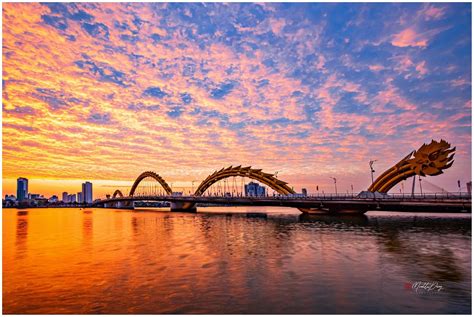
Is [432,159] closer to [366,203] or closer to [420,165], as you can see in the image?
[420,165]

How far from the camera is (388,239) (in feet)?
119

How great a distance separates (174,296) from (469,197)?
183 feet

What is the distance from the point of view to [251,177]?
11581 cm

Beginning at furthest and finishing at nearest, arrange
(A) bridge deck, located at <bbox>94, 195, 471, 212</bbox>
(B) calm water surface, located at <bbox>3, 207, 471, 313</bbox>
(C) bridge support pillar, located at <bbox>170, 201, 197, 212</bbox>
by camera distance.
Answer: (C) bridge support pillar, located at <bbox>170, 201, 197, 212</bbox>
(A) bridge deck, located at <bbox>94, 195, 471, 212</bbox>
(B) calm water surface, located at <bbox>3, 207, 471, 313</bbox>

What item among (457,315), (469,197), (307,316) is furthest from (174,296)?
(469,197)

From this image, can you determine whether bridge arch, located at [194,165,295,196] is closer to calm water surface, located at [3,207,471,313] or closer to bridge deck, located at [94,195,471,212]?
bridge deck, located at [94,195,471,212]

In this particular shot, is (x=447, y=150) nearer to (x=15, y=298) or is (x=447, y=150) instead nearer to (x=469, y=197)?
(x=469, y=197)

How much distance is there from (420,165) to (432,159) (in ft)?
8.86

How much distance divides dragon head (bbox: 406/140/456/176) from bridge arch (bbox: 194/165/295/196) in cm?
3588

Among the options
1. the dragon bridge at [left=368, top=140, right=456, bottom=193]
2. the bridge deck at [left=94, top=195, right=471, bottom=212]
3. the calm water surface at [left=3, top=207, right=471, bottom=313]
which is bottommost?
the calm water surface at [left=3, top=207, right=471, bottom=313]

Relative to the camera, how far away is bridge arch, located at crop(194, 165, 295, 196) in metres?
101

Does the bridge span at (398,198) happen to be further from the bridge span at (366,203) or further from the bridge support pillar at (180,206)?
the bridge support pillar at (180,206)

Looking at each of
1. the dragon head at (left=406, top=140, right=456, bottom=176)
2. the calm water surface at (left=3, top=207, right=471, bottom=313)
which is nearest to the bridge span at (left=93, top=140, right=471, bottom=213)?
the dragon head at (left=406, top=140, right=456, bottom=176)

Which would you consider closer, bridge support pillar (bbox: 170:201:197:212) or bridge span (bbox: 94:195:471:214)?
bridge span (bbox: 94:195:471:214)
